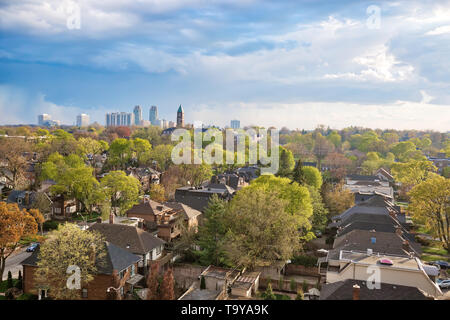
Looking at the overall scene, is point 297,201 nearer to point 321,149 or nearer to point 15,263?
point 15,263

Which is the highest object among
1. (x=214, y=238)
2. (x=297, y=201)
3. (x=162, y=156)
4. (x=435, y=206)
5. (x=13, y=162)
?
(x=162, y=156)

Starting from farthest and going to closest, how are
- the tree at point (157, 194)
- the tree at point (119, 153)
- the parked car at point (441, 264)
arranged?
the tree at point (119, 153) → the tree at point (157, 194) → the parked car at point (441, 264)

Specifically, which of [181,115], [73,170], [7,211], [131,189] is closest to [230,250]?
[7,211]

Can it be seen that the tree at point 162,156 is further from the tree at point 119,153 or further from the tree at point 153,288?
the tree at point 153,288

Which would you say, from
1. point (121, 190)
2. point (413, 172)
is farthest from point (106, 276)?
point (413, 172)

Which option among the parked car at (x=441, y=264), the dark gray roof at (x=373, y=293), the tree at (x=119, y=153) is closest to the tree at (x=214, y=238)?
the dark gray roof at (x=373, y=293)

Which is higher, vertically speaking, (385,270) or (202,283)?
(385,270)
